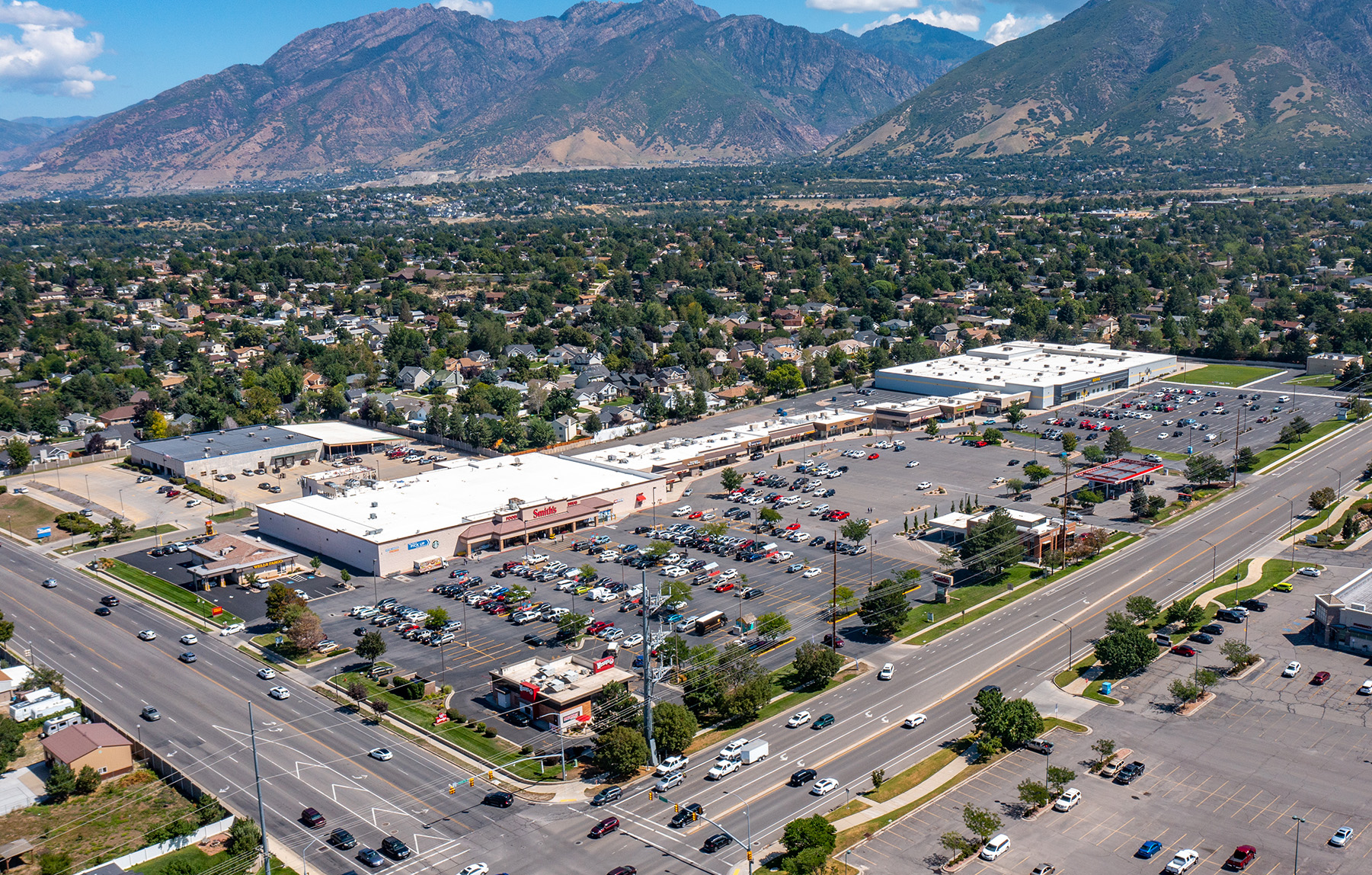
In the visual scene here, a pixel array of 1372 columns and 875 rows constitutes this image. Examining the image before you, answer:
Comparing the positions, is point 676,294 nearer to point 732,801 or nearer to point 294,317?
point 294,317

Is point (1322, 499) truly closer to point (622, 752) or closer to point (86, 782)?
point (622, 752)

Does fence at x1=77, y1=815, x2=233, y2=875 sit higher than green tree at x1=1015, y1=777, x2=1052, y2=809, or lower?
lower

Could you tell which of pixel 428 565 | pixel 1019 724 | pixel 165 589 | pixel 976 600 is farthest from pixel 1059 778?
pixel 165 589

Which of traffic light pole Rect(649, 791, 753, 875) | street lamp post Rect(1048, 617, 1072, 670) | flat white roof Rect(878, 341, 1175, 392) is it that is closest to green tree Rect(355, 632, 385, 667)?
traffic light pole Rect(649, 791, 753, 875)

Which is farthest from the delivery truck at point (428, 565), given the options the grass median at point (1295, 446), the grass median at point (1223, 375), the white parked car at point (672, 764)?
the grass median at point (1223, 375)

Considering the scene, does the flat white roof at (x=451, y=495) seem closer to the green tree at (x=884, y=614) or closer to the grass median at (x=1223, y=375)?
the green tree at (x=884, y=614)

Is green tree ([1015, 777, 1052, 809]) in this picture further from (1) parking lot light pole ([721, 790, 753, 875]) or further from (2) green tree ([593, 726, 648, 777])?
(2) green tree ([593, 726, 648, 777])
